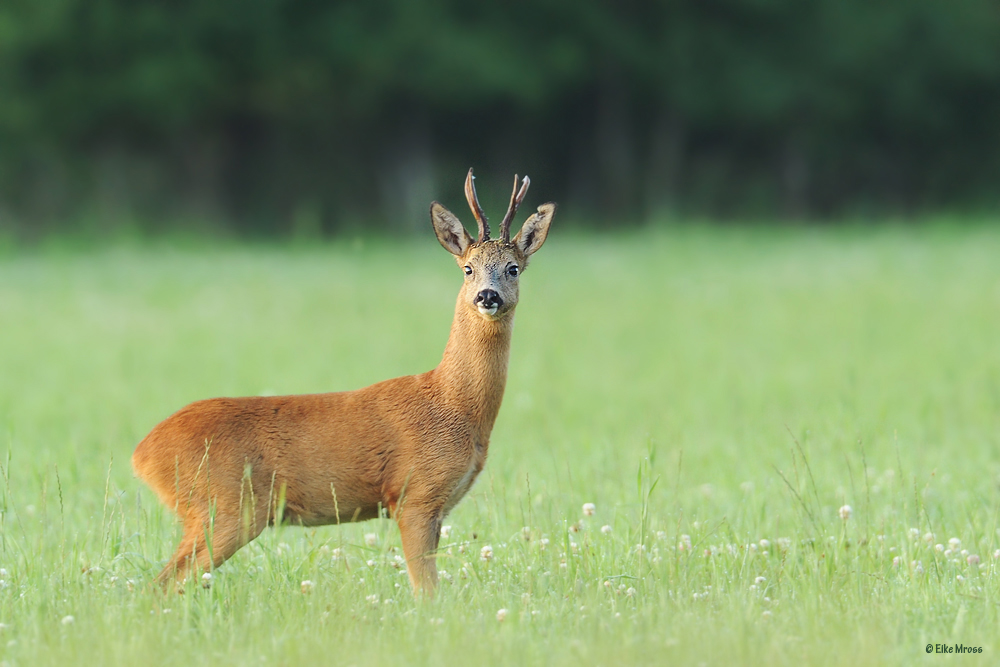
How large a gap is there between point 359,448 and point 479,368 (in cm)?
57

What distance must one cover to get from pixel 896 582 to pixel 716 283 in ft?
39.6

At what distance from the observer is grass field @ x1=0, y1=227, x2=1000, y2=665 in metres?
4.17

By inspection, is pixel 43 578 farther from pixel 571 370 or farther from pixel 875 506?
pixel 571 370

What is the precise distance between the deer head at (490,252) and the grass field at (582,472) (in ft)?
2.97

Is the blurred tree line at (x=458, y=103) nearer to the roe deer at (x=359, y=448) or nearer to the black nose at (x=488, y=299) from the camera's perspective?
the roe deer at (x=359, y=448)

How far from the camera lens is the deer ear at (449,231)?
5.02 metres

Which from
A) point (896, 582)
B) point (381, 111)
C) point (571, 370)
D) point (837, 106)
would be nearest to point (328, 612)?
point (896, 582)

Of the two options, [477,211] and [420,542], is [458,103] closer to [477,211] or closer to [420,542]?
[477,211]

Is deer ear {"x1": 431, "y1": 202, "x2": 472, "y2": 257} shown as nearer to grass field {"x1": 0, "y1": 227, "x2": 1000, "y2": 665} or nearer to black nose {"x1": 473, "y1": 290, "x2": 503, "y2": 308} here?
black nose {"x1": 473, "y1": 290, "x2": 503, "y2": 308}

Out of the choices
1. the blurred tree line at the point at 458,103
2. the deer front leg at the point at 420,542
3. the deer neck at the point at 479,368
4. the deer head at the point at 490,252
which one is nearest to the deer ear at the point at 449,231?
the deer head at the point at 490,252

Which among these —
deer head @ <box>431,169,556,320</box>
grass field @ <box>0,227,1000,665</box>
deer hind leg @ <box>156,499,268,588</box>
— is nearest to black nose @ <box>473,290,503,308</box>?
deer head @ <box>431,169,556,320</box>

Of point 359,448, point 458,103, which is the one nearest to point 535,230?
point 359,448

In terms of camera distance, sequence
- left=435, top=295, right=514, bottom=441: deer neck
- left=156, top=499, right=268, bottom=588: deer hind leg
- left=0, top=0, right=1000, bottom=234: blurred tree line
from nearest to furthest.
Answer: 1. left=156, top=499, right=268, bottom=588: deer hind leg
2. left=435, top=295, right=514, bottom=441: deer neck
3. left=0, top=0, right=1000, bottom=234: blurred tree line

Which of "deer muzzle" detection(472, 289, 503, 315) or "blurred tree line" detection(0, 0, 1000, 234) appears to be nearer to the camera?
"deer muzzle" detection(472, 289, 503, 315)
